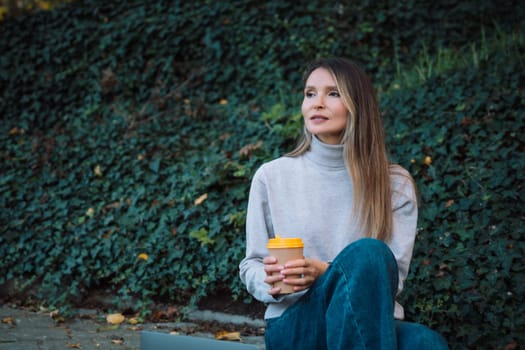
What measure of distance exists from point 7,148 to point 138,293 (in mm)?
2533

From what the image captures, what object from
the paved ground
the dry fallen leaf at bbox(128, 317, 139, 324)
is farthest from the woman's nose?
the dry fallen leaf at bbox(128, 317, 139, 324)

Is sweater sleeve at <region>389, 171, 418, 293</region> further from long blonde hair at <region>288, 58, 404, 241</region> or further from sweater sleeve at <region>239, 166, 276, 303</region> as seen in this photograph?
sweater sleeve at <region>239, 166, 276, 303</region>

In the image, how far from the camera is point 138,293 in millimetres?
4012

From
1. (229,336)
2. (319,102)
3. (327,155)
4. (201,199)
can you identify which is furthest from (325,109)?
(201,199)

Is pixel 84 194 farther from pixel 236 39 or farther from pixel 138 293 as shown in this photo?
pixel 236 39

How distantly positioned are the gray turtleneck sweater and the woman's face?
7 cm

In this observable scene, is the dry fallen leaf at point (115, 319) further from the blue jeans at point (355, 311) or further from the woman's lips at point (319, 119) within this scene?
the woman's lips at point (319, 119)

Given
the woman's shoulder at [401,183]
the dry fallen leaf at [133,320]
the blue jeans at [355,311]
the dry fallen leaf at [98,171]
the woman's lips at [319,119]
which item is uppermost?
the woman's lips at [319,119]

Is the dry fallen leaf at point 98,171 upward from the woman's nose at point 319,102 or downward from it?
downward

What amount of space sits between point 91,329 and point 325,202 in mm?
2124

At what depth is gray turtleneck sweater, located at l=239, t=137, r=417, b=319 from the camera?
2166mm

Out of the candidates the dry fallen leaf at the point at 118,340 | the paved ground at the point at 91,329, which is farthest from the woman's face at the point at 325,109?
the dry fallen leaf at the point at 118,340

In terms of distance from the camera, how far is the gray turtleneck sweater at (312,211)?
2.17 m

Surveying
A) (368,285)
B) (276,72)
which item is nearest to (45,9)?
(276,72)
